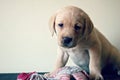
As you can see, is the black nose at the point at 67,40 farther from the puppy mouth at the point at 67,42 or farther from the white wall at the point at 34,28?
the white wall at the point at 34,28

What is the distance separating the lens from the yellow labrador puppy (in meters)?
1.08

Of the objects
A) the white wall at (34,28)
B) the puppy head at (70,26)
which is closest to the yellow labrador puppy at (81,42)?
the puppy head at (70,26)

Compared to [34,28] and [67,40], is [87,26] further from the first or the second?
[34,28]

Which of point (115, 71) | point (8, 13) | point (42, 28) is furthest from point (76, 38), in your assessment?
point (8, 13)

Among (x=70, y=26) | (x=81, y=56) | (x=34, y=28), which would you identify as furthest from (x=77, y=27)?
(x=34, y=28)

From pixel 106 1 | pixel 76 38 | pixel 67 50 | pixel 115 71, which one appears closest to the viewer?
pixel 76 38

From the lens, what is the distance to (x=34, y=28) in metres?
1.58

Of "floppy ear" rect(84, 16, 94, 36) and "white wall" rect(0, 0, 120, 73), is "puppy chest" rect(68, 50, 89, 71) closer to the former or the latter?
"floppy ear" rect(84, 16, 94, 36)

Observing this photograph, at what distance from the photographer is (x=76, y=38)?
3.57 feet

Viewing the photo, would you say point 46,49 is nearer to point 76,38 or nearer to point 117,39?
point 117,39

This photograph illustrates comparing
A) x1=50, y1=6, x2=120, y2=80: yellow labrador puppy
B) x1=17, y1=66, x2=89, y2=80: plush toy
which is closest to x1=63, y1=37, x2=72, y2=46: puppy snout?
x1=50, y1=6, x2=120, y2=80: yellow labrador puppy

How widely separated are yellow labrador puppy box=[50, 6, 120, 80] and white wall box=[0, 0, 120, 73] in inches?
10.7

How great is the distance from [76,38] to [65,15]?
107 mm

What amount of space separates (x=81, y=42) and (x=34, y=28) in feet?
1.56
